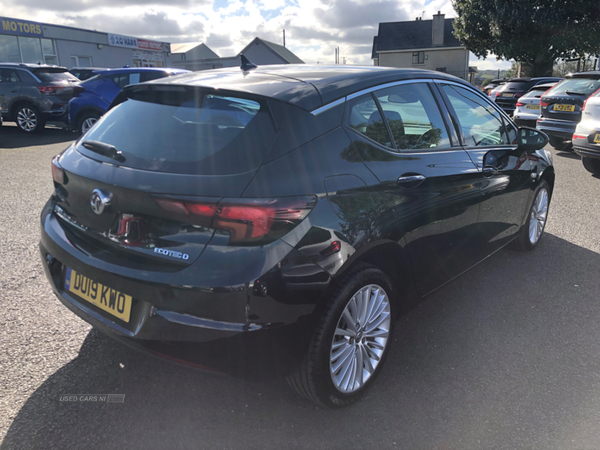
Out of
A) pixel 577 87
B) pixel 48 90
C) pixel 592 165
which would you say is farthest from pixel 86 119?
pixel 577 87

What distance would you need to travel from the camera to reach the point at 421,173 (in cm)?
264

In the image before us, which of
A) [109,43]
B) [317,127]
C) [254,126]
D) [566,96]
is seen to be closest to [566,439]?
[317,127]

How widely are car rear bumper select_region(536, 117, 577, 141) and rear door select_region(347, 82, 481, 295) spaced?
7.52m

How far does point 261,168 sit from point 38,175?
703cm

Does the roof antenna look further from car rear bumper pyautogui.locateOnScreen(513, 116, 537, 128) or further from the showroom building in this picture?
the showroom building

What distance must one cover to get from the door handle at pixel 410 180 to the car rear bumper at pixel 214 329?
91 cm

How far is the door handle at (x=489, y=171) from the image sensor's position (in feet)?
10.8

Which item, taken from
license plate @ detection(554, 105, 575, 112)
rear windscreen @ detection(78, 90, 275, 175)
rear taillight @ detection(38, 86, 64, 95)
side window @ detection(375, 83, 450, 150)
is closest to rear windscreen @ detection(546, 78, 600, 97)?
license plate @ detection(554, 105, 575, 112)

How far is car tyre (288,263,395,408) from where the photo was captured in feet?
6.99

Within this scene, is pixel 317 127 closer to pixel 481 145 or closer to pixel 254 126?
pixel 254 126

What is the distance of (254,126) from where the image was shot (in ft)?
6.87

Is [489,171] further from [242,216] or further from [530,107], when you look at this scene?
[530,107]

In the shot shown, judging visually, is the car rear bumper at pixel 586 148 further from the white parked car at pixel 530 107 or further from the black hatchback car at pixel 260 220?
the black hatchback car at pixel 260 220

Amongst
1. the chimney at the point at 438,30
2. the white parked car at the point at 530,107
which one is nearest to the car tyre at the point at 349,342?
the white parked car at the point at 530,107
